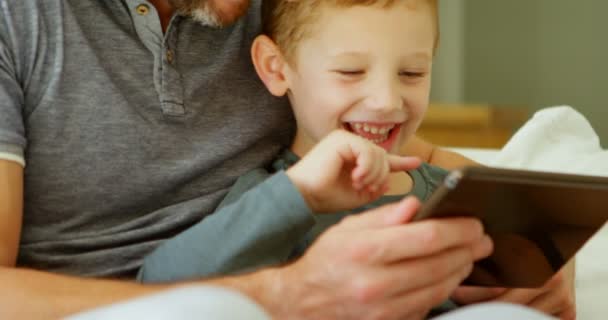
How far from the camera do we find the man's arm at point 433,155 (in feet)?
4.48

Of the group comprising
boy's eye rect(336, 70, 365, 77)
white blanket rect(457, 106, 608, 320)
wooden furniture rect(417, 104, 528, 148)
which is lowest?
wooden furniture rect(417, 104, 528, 148)

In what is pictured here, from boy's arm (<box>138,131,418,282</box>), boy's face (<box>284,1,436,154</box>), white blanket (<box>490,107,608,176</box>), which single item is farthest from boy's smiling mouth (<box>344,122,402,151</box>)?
white blanket (<box>490,107,608,176</box>)

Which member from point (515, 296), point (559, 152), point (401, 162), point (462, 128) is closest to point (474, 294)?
point (515, 296)

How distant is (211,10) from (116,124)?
0.20m

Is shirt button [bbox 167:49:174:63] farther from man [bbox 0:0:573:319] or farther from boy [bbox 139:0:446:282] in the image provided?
boy [bbox 139:0:446:282]

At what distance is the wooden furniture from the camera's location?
2891 mm

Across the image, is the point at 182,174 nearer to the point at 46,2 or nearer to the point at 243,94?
the point at 243,94

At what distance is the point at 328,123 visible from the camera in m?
1.10

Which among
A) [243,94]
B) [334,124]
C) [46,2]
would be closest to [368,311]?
[334,124]

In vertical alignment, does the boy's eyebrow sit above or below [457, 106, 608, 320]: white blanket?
above

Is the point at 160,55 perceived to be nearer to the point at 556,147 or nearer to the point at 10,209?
the point at 10,209

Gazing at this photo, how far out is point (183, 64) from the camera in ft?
3.72

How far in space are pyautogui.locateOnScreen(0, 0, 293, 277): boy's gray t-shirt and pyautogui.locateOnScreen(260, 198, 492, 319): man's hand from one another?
0.98 feet

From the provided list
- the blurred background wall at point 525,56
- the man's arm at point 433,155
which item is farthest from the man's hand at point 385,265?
the blurred background wall at point 525,56
